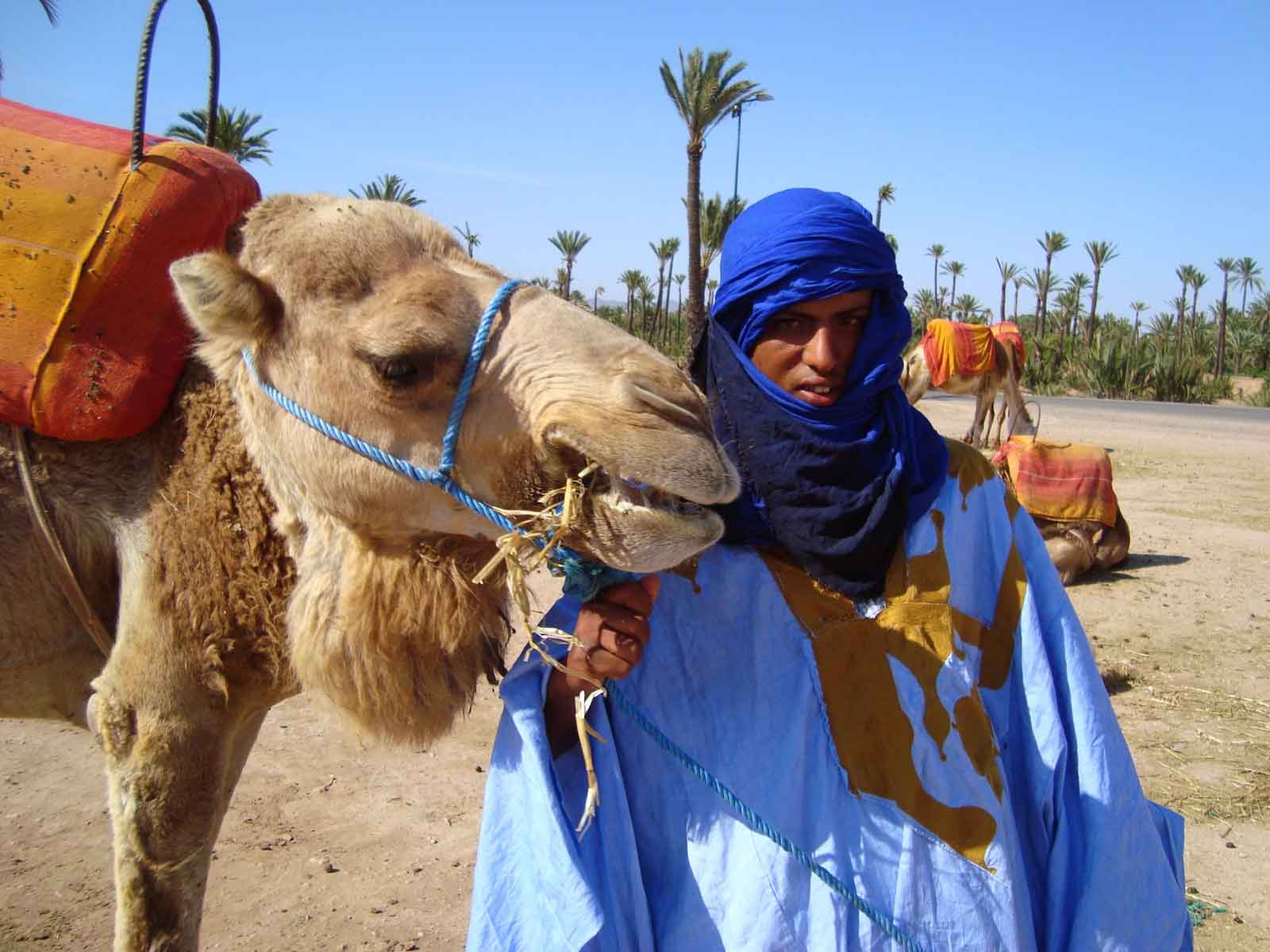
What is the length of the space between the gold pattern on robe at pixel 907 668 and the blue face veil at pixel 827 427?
0.06 meters

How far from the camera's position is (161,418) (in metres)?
1.77

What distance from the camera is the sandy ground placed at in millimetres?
2910

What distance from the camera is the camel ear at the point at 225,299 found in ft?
4.79

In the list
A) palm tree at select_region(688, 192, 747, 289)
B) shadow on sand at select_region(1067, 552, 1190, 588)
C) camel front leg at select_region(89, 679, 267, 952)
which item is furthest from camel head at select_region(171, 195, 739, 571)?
palm tree at select_region(688, 192, 747, 289)

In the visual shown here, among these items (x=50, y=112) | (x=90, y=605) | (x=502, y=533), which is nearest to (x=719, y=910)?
(x=502, y=533)

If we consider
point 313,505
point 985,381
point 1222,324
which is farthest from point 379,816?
point 1222,324

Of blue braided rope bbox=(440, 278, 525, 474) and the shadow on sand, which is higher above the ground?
blue braided rope bbox=(440, 278, 525, 474)

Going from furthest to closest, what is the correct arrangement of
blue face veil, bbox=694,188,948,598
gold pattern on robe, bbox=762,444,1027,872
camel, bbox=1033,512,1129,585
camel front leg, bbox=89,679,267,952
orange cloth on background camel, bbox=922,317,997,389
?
orange cloth on background camel, bbox=922,317,997,389 < camel, bbox=1033,512,1129,585 < camel front leg, bbox=89,679,267,952 < blue face veil, bbox=694,188,948,598 < gold pattern on robe, bbox=762,444,1027,872

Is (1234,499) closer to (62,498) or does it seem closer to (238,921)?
(238,921)

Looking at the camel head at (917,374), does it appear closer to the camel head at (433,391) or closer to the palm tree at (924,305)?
the camel head at (433,391)

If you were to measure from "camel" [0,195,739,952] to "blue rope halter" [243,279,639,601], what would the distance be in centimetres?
2

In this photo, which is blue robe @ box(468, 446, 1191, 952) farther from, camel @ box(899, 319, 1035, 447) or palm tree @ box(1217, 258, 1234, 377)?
palm tree @ box(1217, 258, 1234, 377)

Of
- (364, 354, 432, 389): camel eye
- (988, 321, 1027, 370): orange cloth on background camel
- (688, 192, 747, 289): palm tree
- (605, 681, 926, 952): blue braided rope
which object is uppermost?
(688, 192, 747, 289): palm tree

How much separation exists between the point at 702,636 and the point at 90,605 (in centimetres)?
123
